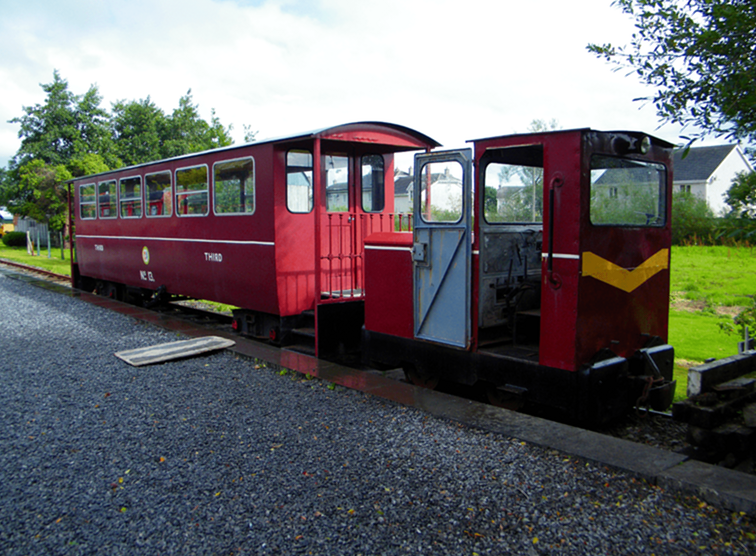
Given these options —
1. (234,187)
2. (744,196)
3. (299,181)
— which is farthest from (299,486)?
(234,187)

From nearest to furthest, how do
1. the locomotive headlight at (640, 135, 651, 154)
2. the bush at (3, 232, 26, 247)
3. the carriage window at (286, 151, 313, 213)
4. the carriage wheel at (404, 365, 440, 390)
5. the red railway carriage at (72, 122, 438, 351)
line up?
the locomotive headlight at (640, 135, 651, 154), the carriage wheel at (404, 365, 440, 390), the red railway carriage at (72, 122, 438, 351), the carriage window at (286, 151, 313, 213), the bush at (3, 232, 26, 247)

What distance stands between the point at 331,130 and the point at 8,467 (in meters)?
4.75

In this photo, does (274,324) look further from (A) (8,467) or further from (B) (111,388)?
(A) (8,467)

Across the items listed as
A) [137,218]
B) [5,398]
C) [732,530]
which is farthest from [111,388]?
[137,218]

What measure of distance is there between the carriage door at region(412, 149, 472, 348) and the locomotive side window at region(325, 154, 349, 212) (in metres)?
2.65

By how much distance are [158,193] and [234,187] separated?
10.5ft

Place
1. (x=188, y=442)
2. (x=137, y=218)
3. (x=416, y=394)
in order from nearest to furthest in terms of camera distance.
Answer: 1. (x=188, y=442)
2. (x=416, y=394)
3. (x=137, y=218)

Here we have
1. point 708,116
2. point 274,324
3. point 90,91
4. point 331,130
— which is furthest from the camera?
point 90,91

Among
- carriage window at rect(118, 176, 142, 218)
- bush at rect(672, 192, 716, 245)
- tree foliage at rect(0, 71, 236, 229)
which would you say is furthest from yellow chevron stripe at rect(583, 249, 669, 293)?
tree foliage at rect(0, 71, 236, 229)

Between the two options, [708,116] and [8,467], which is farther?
[8,467]

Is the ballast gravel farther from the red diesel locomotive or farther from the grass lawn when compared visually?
the grass lawn

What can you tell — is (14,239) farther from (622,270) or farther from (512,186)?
(622,270)

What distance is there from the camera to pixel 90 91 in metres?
41.4

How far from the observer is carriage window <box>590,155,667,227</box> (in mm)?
4910
